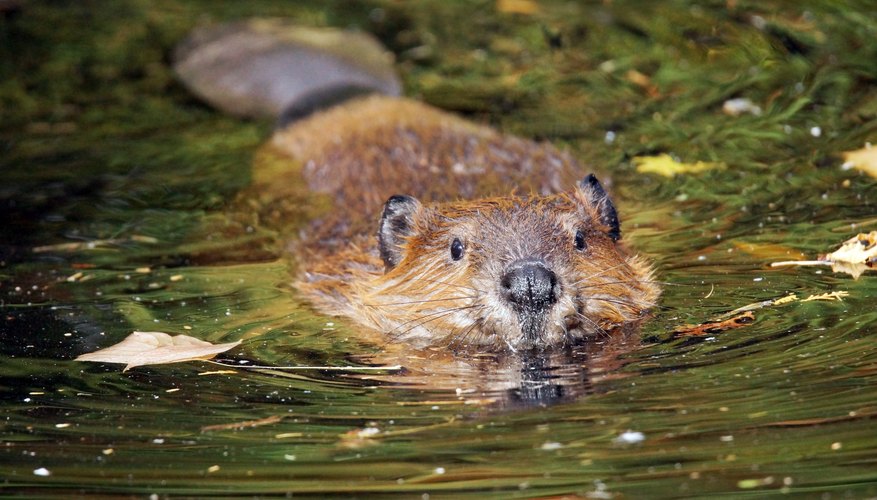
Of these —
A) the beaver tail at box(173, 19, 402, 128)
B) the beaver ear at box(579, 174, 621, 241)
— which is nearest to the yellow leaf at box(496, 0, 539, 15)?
the beaver tail at box(173, 19, 402, 128)

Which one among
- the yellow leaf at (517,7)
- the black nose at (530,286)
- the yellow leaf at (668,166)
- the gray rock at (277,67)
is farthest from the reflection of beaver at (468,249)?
the yellow leaf at (517,7)

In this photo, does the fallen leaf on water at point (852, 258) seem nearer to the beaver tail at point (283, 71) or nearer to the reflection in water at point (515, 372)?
the reflection in water at point (515, 372)

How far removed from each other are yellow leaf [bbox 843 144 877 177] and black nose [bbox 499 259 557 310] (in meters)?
3.06

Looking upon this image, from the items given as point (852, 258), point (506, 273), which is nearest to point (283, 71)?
point (852, 258)

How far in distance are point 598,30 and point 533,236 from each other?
557cm

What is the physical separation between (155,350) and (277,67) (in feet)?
13.5

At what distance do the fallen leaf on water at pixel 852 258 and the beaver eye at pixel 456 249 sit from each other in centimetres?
154

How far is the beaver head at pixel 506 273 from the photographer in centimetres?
475

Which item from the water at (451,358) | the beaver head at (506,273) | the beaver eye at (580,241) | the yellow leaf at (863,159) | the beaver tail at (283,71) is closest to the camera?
the water at (451,358)

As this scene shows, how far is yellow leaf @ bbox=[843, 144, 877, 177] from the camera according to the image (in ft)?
23.4

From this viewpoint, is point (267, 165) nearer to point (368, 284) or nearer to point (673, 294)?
point (368, 284)

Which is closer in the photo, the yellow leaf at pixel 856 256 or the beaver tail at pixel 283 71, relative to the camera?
the yellow leaf at pixel 856 256

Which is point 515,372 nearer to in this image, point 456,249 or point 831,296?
point 456,249

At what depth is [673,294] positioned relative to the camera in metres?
5.59
